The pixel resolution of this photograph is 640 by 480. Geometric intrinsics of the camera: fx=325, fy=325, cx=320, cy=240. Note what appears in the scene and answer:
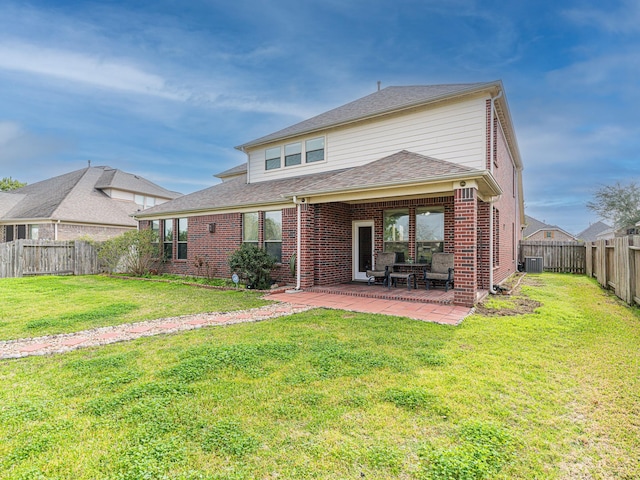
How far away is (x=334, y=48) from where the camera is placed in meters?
12.8

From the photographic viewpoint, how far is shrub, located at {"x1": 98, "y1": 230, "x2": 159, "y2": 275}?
14.0m

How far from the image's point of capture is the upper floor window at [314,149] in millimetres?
12289

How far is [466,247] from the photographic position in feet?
23.8

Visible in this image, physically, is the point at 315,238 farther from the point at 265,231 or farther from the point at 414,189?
the point at 414,189

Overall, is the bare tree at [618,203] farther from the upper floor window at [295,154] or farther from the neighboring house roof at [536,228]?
the neighboring house roof at [536,228]

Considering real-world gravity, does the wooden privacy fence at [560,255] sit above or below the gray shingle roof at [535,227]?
below

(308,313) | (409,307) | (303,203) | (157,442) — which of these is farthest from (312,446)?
(303,203)

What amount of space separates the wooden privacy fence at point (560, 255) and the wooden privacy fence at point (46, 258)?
22936 mm

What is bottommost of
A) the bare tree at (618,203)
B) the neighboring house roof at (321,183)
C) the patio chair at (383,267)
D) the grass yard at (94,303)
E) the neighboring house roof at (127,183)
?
the grass yard at (94,303)

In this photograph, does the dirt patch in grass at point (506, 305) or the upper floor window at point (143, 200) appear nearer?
the dirt patch in grass at point (506, 305)

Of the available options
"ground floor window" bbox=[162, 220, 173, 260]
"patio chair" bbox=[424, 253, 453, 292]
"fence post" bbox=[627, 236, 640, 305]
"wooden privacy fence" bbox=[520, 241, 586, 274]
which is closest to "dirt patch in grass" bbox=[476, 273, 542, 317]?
"patio chair" bbox=[424, 253, 453, 292]

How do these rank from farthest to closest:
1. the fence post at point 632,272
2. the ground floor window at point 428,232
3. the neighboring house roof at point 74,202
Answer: the neighboring house roof at point 74,202, the ground floor window at point 428,232, the fence post at point 632,272


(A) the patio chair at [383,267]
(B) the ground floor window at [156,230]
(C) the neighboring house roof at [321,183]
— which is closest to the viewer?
(C) the neighboring house roof at [321,183]

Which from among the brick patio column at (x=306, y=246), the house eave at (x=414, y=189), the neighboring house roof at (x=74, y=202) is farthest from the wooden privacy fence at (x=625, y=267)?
the neighboring house roof at (x=74, y=202)
